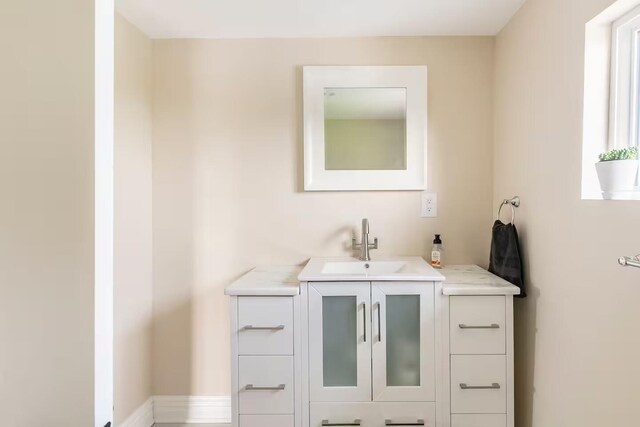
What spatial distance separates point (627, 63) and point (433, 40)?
1.01 meters

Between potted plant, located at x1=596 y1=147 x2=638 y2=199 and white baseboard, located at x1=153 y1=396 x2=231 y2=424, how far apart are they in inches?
81.3

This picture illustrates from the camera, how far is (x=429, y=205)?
2.10 metres

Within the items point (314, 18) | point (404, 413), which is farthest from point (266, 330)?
point (314, 18)

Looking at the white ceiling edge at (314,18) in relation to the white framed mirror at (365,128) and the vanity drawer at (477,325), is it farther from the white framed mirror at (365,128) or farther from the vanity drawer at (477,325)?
the vanity drawer at (477,325)

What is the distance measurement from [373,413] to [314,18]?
1.90 metres

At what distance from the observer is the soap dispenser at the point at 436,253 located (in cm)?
199

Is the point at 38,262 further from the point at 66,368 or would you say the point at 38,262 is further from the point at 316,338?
the point at 316,338

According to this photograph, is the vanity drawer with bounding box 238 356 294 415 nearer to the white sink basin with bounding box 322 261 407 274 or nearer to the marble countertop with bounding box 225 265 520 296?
the marble countertop with bounding box 225 265 520 296

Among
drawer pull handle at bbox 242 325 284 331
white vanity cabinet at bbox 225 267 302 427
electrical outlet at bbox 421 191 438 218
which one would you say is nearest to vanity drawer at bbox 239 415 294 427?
white vanity cabinet at bbox 225 267 302 427

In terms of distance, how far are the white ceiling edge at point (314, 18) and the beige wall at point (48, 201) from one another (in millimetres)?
1298

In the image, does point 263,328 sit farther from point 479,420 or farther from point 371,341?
point 479,420

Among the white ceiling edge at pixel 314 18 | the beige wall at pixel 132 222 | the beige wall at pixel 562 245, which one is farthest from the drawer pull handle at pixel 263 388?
the white ceiling edge at pixel 314 18

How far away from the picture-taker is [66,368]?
0.64 m

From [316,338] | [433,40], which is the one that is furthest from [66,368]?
[433,40]
